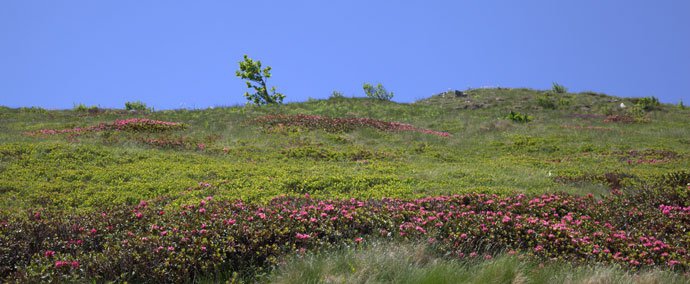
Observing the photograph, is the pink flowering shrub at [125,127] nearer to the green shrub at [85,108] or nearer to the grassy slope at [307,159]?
the grassy slope at [307,159]

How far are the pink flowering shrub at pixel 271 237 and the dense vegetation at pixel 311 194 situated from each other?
3 cm

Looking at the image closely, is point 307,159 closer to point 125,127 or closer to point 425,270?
point 125,127

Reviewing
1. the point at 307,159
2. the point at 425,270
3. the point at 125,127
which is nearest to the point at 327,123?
the point at 307,159

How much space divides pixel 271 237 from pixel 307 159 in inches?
445

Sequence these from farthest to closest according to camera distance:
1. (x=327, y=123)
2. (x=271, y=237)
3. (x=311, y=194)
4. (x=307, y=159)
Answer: (x=327, y=123) → (x=307, y=159) → (x=311, y=194) → (x=271, y=237)

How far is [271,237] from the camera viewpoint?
306 inches

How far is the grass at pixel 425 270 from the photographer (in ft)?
21.0

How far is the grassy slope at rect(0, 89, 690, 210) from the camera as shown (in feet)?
43.9

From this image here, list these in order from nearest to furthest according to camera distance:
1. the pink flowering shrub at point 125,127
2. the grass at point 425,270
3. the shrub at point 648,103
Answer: the grass at point 425,270, the pink flowering shrub at point 125,127, the shrub at point 648,103

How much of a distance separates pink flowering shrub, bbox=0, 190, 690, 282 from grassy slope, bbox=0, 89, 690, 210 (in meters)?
3.04

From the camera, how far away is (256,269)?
7.06 meters

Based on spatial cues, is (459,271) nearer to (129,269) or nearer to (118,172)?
(129,269)

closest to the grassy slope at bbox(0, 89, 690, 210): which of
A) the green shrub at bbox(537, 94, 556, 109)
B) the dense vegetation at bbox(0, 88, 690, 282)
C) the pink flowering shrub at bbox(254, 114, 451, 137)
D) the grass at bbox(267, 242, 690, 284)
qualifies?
the dense vegetation at bbox(0, 88, 690, 282)

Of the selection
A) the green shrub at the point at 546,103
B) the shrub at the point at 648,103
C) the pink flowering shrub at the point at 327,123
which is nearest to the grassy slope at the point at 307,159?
the pink flowering shrub at the point at 327,123
